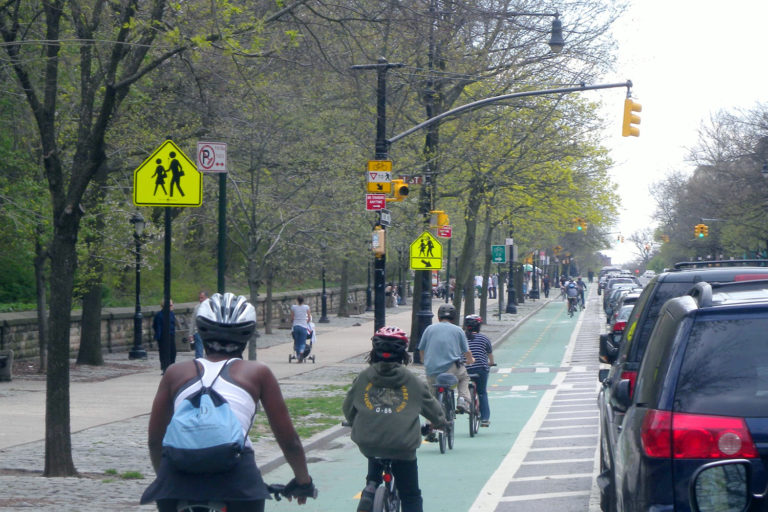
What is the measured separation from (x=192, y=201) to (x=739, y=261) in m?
5.21

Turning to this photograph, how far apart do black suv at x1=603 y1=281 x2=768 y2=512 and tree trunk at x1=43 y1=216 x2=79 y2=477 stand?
6.60m

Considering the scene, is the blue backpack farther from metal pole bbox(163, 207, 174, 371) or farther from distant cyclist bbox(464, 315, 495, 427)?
metal pole bbox(163, 207, 174, 371)

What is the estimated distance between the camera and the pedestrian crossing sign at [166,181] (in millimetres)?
9914

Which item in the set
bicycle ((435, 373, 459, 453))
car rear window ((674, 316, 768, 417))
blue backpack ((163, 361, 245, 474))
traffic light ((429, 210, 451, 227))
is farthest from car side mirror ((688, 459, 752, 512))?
traffic light ((429, 210, 451, 227))

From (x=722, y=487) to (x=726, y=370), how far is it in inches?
19.4

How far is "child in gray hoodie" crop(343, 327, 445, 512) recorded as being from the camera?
664 cm

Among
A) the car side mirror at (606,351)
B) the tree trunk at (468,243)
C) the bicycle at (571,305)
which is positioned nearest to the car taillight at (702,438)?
the car side mirror at (606,351)

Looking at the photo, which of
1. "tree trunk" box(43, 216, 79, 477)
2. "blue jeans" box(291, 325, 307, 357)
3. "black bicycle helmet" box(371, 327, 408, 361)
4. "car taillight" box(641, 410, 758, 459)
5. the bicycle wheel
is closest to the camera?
"car taillight" box(641, 410, 758, 459)

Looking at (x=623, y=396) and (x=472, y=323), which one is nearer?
(x=623, y=396)

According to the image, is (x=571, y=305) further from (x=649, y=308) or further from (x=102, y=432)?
(x=649, y=308)

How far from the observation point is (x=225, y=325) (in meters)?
4.37

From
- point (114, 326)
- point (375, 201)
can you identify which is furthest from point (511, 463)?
point (114, 326)

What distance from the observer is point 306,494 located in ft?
14.7

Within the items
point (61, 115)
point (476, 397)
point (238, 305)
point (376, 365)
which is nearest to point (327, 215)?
Answer: point (61, 115)
